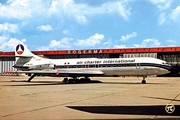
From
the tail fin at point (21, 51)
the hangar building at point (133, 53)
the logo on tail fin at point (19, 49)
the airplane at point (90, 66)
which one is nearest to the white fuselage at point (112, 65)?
the airplane at point (90, 66)

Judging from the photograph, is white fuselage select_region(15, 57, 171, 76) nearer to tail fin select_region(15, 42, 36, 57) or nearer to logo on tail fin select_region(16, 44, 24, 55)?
tail fin select_region(15, 42, 36, 57)

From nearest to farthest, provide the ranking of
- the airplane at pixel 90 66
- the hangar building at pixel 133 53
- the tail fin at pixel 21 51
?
the airplane at pixel 90 66 → the tail fin at pixel 21 51 → the hangar building at pixel 133 53

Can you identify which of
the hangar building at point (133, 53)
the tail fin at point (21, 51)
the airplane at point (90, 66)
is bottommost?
the airplane at point (90, 66)

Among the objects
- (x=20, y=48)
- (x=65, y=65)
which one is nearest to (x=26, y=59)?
(x=20, y=48)

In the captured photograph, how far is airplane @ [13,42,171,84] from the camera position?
3847 cm

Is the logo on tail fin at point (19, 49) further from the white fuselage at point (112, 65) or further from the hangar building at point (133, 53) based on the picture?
the hangar building at point (133, 53)

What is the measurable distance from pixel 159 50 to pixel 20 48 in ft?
152

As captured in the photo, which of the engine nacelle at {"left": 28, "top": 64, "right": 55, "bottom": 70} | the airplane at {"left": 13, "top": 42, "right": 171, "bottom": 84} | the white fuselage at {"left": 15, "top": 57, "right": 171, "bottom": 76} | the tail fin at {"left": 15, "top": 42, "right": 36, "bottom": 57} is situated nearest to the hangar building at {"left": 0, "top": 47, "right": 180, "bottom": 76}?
the tail fin at {"left": 15, "top": 42, "right": 36, "bottom": 57}

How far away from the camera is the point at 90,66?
43281mm

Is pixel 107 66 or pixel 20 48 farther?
pixel 20 48

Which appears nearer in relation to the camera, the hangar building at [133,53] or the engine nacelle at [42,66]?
the engine nacelle at [42,66]

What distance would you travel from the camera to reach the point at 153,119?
9.13 m

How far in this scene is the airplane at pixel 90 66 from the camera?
38.5 m

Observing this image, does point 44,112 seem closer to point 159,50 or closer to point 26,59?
point 26,59
